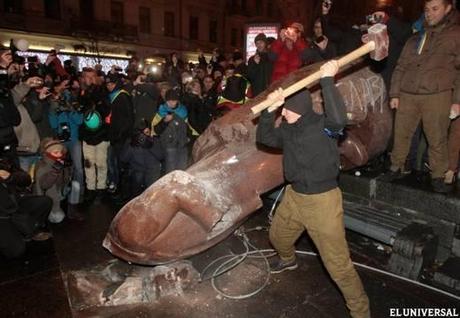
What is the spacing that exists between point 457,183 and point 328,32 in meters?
2.67

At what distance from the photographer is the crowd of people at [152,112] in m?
3.85

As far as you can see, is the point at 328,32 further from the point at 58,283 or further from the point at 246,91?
the point at 58,283

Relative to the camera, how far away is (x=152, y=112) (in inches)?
237

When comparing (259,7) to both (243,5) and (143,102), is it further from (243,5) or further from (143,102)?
(143,102)

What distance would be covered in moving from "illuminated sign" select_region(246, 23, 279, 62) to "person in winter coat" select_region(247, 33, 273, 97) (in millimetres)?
4704

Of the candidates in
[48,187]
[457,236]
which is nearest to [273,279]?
[457,236]

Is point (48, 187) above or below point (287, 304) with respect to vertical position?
above

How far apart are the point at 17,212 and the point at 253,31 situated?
29.4 feet

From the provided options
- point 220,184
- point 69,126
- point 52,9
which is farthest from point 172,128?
point 52,9

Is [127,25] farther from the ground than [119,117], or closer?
farther from the ground

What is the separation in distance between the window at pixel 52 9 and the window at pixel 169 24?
881 cm

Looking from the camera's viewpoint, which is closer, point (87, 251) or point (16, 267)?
point (16, 267)

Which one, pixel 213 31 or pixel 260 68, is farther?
pixel 213 31

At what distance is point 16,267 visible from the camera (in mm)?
3904
